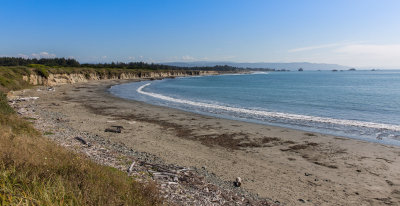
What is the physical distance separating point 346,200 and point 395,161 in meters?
6.08

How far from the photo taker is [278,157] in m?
13.1

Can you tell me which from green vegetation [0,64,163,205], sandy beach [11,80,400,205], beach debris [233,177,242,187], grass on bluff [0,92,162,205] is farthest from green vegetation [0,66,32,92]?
beach debris [233,177,242,187]

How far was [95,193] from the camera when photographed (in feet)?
16.7

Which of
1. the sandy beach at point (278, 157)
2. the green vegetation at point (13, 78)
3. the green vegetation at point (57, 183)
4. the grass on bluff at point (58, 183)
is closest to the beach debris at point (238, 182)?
the sandy beach at point (278, 157)

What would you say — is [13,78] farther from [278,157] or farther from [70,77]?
[278,157]

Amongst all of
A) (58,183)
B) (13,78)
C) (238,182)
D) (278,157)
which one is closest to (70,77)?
(13,78)

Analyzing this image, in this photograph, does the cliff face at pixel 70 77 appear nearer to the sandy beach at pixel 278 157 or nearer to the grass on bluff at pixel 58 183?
the sandy beach at pixel 278 157

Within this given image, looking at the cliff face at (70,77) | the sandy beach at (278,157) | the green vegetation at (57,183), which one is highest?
the cliff face at (70,77)

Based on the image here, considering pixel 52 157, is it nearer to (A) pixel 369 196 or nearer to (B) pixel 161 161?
(B) pixel 161 161

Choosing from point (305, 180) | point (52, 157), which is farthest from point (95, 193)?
point (305, 180)

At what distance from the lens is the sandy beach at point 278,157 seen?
928 cm

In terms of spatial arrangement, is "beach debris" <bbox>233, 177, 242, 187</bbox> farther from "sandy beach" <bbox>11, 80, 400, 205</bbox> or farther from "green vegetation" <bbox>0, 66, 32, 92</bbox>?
"green vegetation" <bbox>0, 66, 32, 92</bbox>

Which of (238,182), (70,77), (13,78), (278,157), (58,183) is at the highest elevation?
(13,78)

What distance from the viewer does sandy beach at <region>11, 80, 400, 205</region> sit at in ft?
30.5
